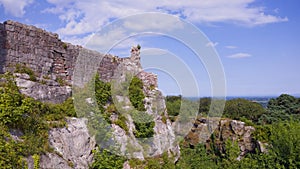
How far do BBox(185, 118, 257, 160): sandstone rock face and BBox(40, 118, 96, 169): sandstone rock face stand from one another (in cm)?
1167

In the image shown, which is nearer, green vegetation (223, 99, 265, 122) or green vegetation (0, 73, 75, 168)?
green vegetation (0, 73, 75, 168)

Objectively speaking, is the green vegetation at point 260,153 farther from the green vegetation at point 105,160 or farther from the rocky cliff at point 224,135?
the green vegetation at point 105,160

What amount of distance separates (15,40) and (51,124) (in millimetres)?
2444

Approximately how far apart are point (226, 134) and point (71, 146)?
15.1m

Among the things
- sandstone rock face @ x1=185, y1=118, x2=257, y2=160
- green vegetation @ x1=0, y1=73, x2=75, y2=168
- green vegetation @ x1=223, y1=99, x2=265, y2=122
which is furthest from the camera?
green vegetation @ x1=223, y1=99, x2=265, y2=122

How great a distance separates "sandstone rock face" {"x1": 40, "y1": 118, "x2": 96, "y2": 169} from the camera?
6398 mm

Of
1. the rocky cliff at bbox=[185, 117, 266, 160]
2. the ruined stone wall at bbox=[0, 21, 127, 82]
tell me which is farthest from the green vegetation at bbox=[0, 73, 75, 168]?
the rocky cliff at bbox=[185, 117, 266, 160]

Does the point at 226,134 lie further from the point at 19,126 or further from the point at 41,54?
the point at 19,126

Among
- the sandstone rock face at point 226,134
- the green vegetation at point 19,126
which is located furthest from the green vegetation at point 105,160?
the sandstone rock face at point 226,134

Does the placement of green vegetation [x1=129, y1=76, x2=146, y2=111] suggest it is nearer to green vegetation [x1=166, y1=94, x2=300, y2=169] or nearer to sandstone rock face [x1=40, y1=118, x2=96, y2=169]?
green vegetation [x1=166, y1=94, x2=300, y2=169]

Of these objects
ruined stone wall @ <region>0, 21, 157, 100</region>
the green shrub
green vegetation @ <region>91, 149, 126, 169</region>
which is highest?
ruined stone wall @ <region>0, 21, 157, 100</region>

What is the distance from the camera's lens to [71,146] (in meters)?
7.23

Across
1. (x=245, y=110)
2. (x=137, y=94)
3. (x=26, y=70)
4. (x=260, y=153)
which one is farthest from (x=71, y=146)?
(x=245, y=110)

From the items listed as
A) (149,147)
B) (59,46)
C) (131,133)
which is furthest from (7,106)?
(149,147)
